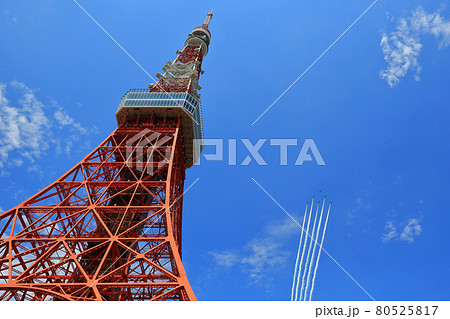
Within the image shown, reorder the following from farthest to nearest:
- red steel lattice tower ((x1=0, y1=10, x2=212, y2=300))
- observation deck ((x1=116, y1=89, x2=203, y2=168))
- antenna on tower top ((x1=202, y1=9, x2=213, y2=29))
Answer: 1. antenna on tower top ((x1=202, y1=9, x2=213, y2=29))
2. observation deck ((x1=116, y1=89, x2=203, y2=168))
3. red steel lattice tower ((x1=0, y1=10, x2=212, y2=300))

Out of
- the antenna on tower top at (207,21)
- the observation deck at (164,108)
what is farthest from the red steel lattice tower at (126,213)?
the antenna on tower top at (207,21)

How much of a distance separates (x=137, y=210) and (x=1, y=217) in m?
9.53

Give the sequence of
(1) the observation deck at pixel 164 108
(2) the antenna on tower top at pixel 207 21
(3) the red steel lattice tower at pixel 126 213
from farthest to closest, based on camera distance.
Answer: (2) the antenna on tower top at pixel 207 21 < (1) the observation deck at pixel 164 108 < (3) the red steel lattice tower at pixel 126 213

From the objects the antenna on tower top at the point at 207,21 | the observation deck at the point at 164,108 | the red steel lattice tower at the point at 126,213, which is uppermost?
the antenna on tower top at the point at 207,21

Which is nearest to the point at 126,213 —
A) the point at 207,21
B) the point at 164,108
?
the point at 164,108

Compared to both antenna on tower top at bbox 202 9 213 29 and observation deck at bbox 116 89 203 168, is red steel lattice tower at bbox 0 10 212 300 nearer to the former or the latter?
observation deck at bbox 116 89 203 168

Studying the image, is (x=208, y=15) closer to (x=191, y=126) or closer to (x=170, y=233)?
(x=191, y=126)

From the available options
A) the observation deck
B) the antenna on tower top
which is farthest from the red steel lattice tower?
the antenna on tower top

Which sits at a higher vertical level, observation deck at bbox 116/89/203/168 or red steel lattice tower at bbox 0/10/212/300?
observation deck at bbox 116/89/203/168

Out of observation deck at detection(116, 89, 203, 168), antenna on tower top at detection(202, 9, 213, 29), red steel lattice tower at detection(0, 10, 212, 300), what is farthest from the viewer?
antenna on tower top at detection(202, 9, 213, 29)

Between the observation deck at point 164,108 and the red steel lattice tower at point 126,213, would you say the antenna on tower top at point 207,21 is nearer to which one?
the red steel lattice tower at point 126,213

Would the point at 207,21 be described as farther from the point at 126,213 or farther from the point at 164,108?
the point at 126,213
